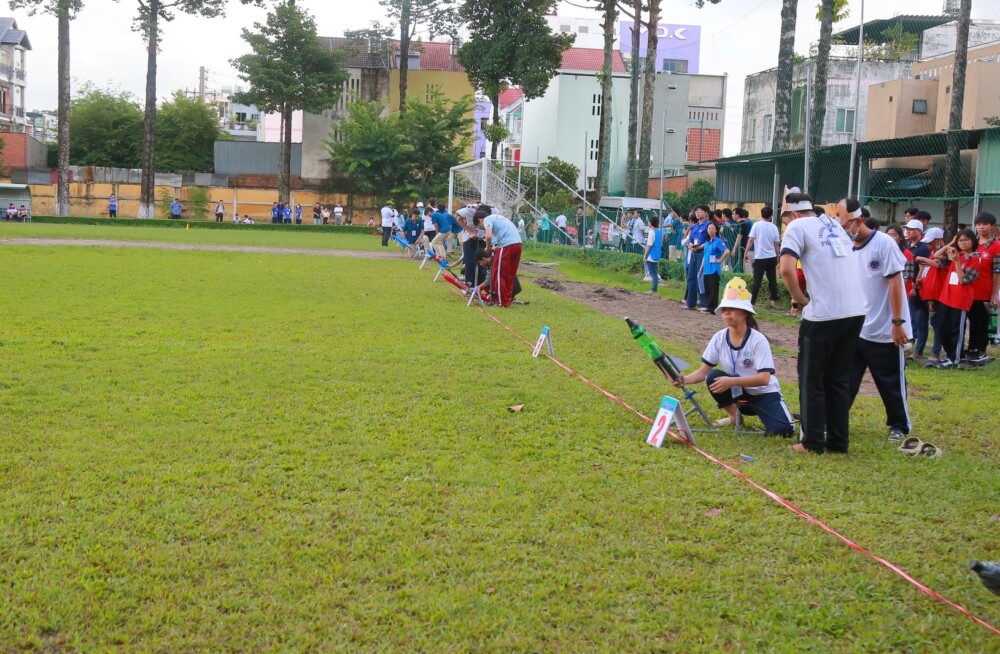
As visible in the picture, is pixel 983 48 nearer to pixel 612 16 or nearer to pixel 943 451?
pixel 612 16

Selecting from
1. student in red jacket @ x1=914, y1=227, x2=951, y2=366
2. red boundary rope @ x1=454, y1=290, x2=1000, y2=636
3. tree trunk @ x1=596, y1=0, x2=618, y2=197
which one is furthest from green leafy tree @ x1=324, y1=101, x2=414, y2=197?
red boundary rope @ x1=454, y1=290, x2=1000, y2=636

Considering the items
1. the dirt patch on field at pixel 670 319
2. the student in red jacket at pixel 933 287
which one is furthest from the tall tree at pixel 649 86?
the student in red jacket at pixel 933 287

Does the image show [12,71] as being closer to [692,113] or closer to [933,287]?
[692,113]

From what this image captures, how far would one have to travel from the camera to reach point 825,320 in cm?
657

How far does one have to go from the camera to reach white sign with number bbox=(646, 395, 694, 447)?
6.55 m

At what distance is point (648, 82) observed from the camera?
3312 centimetres

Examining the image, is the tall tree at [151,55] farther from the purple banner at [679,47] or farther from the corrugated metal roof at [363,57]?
the purple banner at [679,47]

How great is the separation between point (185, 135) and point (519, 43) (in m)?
28.6

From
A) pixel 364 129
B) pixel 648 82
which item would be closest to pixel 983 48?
pixel 648 82

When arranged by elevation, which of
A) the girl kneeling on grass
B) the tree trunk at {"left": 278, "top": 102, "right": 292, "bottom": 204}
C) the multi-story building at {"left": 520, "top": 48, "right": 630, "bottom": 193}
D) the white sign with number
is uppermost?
the multi-story building at {"left": 520, "top": 48, "right": 630, "bottom": 193}

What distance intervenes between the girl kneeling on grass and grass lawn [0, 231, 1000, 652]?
487mm

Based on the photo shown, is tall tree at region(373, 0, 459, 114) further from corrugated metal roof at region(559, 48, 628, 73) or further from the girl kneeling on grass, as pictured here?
the girl kneeling on grass

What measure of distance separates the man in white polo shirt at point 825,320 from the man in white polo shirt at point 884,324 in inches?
22.9

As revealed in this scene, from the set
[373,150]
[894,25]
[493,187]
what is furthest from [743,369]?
[373,150]
